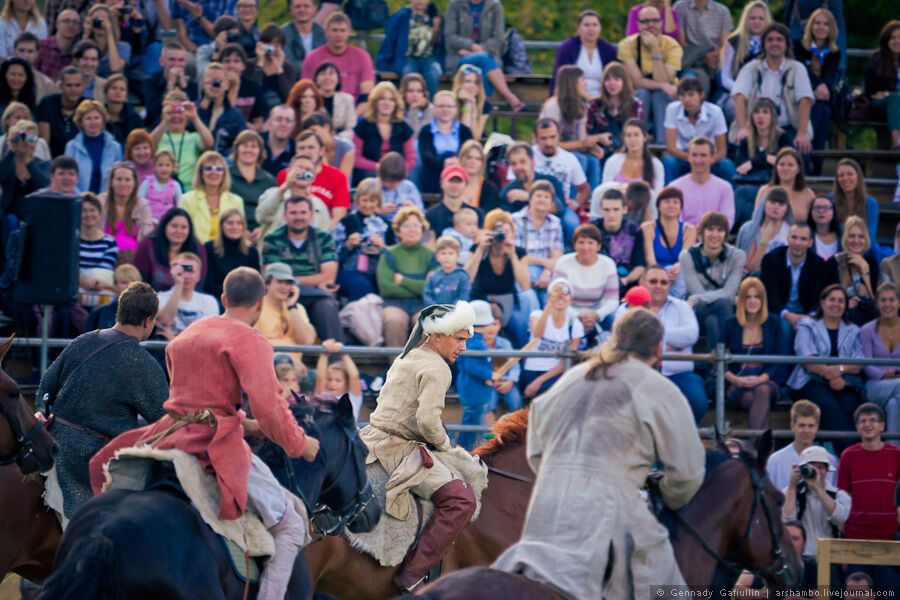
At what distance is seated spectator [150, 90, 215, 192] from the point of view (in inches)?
591

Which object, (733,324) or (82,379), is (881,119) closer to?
(733,324)

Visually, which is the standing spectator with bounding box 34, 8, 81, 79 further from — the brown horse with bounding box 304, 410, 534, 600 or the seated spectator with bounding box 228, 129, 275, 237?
the brown horse with bounding box 304, 410, 534, 600

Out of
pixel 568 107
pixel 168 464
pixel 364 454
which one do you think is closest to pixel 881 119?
pixel 568 107

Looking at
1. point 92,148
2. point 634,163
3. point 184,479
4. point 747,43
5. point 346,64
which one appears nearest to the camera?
point 184,479

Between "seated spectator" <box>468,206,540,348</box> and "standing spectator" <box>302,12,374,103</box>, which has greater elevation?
"standing spectator" <box>302,12,374,103</box>

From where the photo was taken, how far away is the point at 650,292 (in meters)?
12.8

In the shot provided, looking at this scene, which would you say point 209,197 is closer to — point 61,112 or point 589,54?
point 61,112

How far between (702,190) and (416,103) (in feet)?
10.6

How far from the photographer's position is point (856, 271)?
1394 centimetres

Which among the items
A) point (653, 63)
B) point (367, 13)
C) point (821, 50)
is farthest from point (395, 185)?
point (821, 50)

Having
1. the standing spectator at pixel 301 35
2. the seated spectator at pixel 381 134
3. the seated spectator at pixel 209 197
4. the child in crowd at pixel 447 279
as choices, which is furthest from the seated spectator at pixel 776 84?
the seated spectator at pixel 209 197

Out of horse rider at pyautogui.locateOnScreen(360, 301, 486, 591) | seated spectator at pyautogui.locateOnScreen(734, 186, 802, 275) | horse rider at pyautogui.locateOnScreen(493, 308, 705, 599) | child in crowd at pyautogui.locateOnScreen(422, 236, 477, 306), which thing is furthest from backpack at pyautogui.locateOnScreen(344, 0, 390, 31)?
horse rider at pyautogui.locateOnScreen(493, 308, 705, 599)

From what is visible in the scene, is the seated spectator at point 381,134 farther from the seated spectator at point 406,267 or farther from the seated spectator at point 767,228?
the seated spectator at point 767,228

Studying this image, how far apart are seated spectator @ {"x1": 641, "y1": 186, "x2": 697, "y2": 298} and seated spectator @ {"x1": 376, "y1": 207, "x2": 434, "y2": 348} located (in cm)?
218
